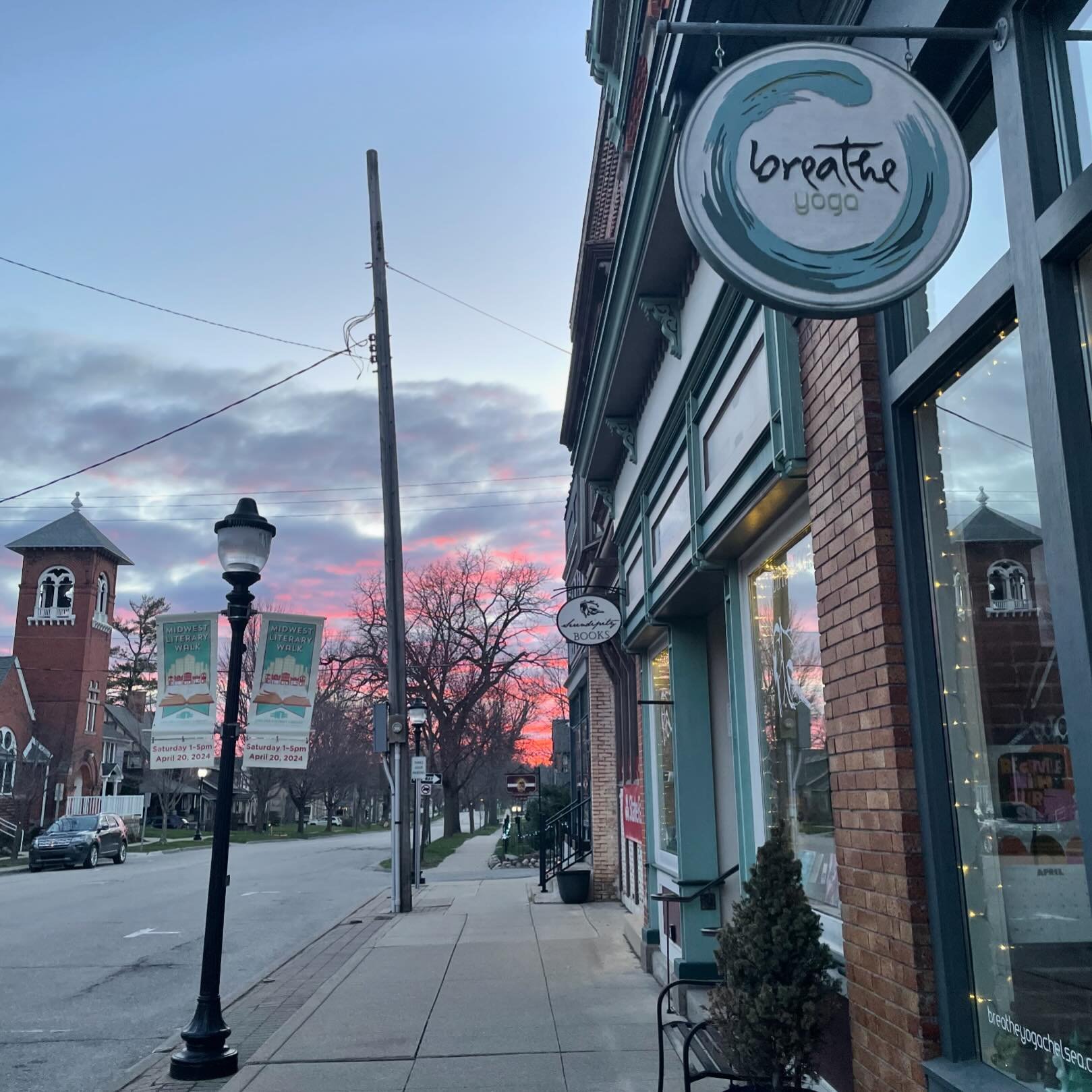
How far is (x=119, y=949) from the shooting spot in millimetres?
12656

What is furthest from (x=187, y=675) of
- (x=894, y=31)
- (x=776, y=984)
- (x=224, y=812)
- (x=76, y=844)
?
(x=76, y=844)

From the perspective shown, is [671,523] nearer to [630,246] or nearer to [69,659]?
[630,246]

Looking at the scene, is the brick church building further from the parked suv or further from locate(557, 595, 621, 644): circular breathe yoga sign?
locate(557, 595, 621, 644): circular breathe yoga sign

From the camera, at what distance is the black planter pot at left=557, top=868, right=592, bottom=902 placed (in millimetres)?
15914

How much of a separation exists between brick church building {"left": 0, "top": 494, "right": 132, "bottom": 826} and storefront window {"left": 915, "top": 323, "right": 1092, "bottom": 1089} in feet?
176

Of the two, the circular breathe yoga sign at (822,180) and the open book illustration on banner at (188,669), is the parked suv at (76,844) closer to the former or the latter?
the open book illustration on banner at (188,669)

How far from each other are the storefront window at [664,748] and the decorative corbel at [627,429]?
2.09 metres

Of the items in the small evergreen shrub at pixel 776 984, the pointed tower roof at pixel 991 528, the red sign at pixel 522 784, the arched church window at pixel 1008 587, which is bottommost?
the small evergreen shrub at pixel 776 984

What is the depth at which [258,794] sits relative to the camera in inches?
2372

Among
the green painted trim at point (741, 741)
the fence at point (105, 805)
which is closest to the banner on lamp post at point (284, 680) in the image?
the green painted trim at point (741, 741)

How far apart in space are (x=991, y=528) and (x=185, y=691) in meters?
6.24

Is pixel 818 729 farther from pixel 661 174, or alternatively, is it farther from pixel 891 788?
pixel 661 174

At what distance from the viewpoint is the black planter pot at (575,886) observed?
627 inches

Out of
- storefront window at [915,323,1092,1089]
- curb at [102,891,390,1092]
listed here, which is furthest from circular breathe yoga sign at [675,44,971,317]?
curb at [102,891,390,1092]
